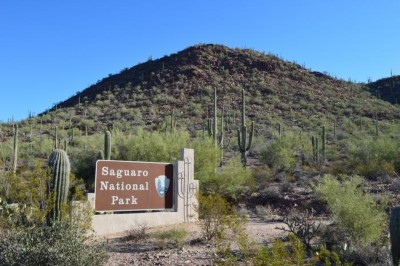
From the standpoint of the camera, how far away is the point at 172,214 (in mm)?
15133

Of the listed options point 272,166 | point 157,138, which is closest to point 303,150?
point 272,166

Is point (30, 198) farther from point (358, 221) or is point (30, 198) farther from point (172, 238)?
point (358, 221)

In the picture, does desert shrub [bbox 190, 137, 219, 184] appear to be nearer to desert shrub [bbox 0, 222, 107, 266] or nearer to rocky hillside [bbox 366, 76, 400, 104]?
desert shrub [bbox 0, 222, 107, 266]

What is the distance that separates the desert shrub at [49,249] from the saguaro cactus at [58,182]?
166cm

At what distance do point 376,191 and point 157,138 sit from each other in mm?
10255

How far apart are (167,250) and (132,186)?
412 centimetres

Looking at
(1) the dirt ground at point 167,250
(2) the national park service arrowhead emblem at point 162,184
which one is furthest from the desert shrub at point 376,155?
(1) the dirt ground at point 167,250

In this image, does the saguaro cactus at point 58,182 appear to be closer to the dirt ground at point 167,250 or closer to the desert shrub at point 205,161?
the dirt ground at point 167,250

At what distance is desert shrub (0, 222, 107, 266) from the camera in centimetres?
715

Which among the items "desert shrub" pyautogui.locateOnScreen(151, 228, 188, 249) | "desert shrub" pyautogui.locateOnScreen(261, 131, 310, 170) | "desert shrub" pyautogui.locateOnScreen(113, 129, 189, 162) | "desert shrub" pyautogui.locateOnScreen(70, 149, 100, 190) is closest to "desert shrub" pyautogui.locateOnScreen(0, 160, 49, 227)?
"desert shrub" pyautogui.locateOnScreen(151, 228, 188, 249)

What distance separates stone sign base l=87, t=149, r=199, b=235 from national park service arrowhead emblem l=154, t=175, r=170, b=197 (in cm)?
31

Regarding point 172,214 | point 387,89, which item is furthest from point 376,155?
point 387,89

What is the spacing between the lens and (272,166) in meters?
29.0

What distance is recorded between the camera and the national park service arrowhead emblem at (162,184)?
597 inches
